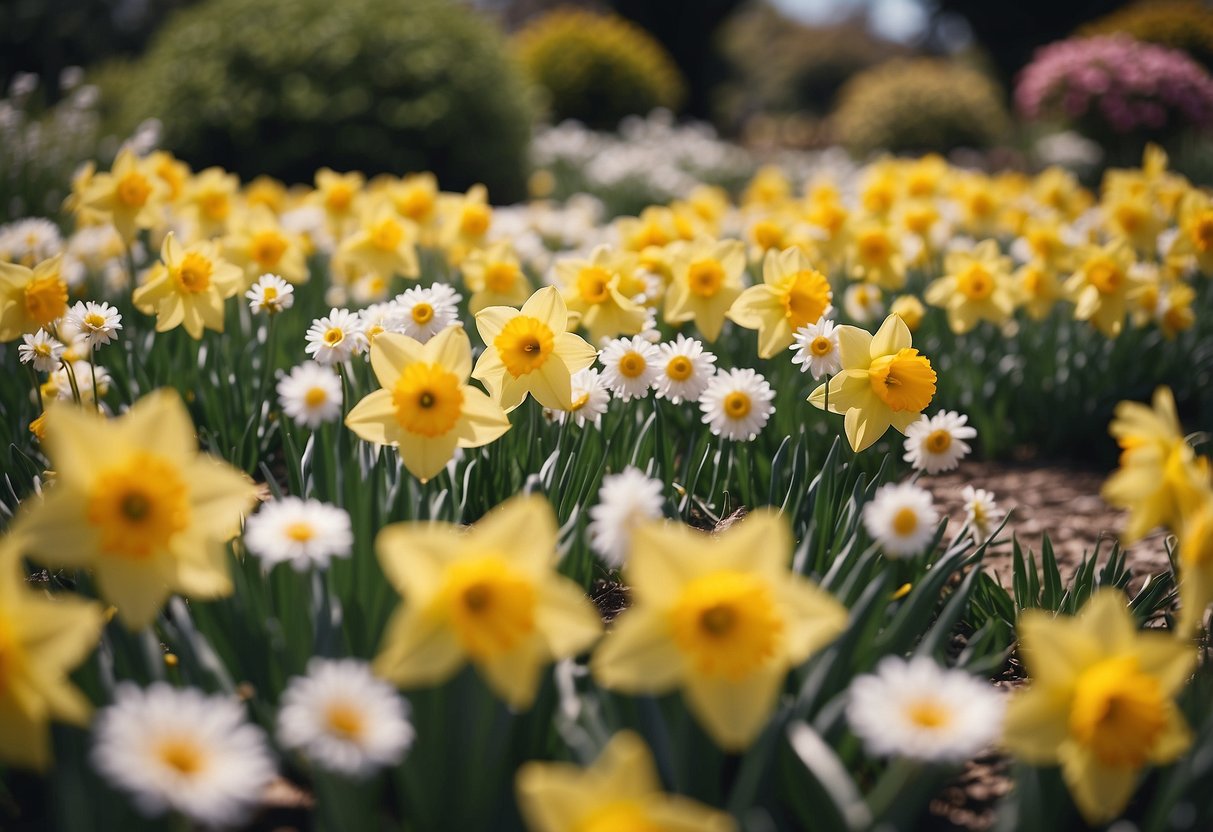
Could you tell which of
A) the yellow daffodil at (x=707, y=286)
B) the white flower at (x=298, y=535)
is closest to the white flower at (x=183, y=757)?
the white flower at (x=298, y=535)

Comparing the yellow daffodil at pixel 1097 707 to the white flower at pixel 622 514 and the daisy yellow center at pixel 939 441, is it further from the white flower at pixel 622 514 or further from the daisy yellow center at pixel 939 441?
the daisy yellow center at pixel 939 441

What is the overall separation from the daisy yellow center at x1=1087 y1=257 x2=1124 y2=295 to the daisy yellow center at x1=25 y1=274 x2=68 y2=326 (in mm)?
2852

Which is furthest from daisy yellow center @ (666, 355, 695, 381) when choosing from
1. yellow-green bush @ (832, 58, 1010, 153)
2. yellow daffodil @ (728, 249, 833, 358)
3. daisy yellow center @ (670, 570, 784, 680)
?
yellow-green bush @ (832, 58, 1010, 153)

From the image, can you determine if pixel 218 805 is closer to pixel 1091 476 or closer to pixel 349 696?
pixel 349 696

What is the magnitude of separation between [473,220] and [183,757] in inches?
103

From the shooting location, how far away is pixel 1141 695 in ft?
3.75

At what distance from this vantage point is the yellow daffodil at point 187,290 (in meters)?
2.28

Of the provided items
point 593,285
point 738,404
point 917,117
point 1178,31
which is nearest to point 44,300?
point 593,285

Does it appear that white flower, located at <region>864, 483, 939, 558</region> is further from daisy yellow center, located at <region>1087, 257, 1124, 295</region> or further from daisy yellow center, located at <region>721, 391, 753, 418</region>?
daisy yellow center, located at <region>1087, 257, 1124, 295</region>

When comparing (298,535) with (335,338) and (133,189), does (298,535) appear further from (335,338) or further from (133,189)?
(133,189)

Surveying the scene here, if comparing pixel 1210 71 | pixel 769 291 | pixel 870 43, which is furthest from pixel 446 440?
pixel 870 43

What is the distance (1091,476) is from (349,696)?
3.12m

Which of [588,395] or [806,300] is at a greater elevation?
[806,300]

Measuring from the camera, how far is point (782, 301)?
222cm
